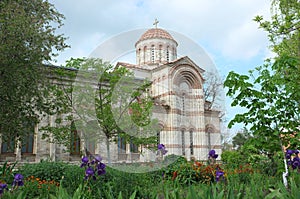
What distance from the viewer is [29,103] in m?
8.55

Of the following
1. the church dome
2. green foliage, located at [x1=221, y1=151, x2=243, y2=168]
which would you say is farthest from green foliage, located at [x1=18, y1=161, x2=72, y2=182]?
green foliage, located at [x1=221, y1=151, x2=243, y2=168]

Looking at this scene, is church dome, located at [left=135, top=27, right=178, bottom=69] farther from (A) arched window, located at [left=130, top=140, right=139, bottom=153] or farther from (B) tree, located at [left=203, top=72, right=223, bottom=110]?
(A) arched window, located at [left=130, top=140, right=139, bottom=153]

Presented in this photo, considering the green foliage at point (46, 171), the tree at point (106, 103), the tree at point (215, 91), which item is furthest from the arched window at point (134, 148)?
the tree at point (215, 91)

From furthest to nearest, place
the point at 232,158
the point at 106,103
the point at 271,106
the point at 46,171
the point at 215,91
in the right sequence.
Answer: the point at 232,158
the point at 106,103
the point at 215,91
the point at 46,171
the point at 271,106

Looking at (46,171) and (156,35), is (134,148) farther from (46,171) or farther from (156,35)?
(156,35)

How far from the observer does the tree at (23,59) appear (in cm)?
738

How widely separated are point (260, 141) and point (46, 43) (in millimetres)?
7422

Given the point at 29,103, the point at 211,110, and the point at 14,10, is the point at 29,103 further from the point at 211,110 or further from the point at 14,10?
the point at 211,110

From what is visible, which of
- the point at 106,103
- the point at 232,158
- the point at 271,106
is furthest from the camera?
the point at 232,158

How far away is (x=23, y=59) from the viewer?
7.68 metres

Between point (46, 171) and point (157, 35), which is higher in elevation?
point (157, 35)

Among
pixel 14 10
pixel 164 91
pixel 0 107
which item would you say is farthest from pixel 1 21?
pixel 164 91

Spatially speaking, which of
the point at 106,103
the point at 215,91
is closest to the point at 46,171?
the point at 106,103

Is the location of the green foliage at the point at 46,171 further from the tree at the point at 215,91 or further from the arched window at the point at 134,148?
the tree at the point at 215,91
